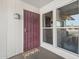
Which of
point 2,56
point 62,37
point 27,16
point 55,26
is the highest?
point 27,16

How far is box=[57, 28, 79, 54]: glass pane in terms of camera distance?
304cm

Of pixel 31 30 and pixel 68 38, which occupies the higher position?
pixel 31 30

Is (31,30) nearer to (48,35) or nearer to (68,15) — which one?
(48,35)

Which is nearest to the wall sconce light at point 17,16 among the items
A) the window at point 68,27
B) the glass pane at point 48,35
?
the glass pane at point 48,35

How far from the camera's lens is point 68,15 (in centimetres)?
340

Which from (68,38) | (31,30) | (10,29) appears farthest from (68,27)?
(31,30)

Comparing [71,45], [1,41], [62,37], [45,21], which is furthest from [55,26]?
[1,41]

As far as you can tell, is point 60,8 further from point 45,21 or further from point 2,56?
point 2,56

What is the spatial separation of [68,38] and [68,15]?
65cm

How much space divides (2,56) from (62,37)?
210 cm

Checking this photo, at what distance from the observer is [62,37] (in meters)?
3.70

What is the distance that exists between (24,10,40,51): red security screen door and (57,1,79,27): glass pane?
166 centimetres

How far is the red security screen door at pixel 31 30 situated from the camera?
5.07 metres

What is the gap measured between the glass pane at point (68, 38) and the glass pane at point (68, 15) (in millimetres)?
169
